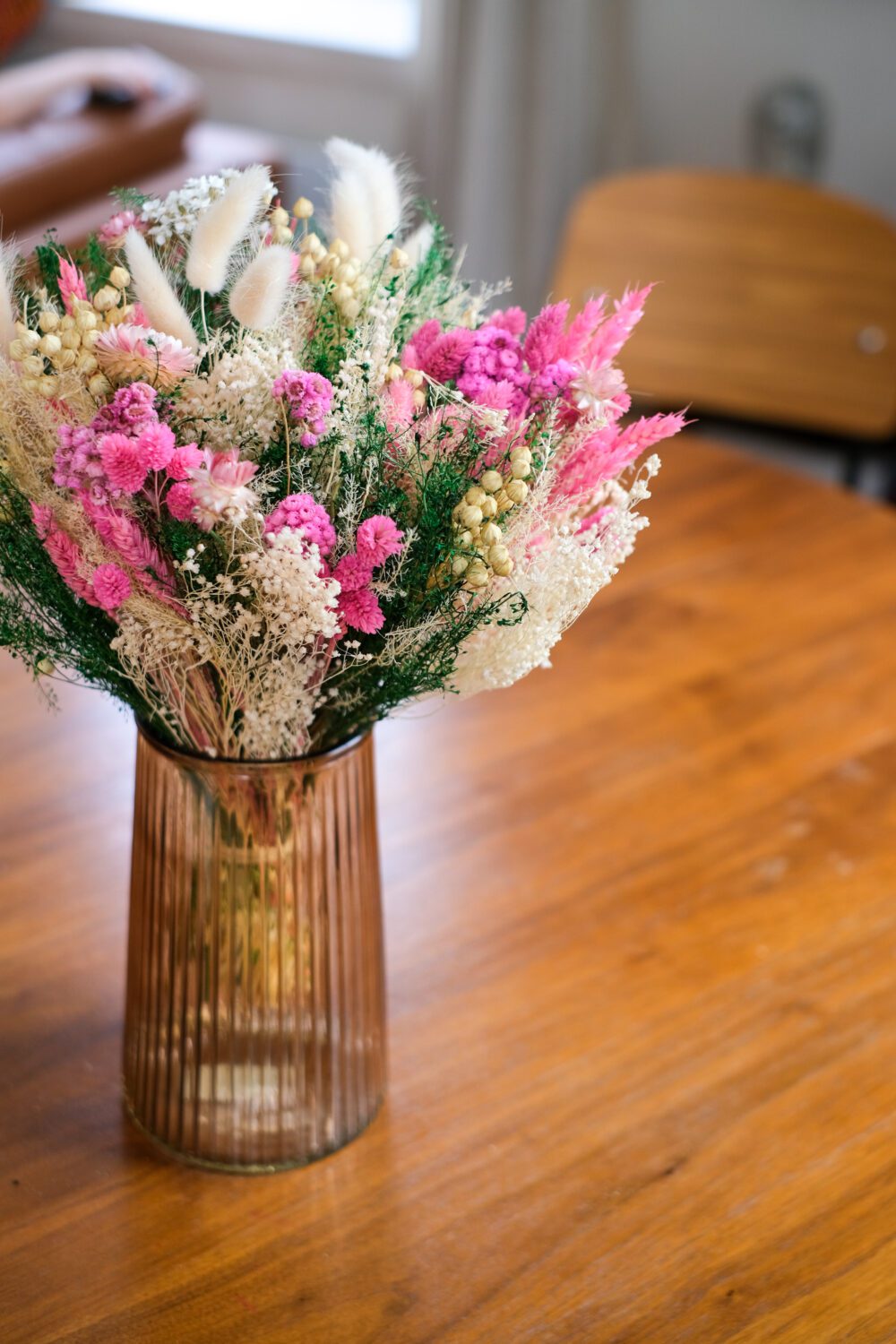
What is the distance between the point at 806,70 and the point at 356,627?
2.47 metres

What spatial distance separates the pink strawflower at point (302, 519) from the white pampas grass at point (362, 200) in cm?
16

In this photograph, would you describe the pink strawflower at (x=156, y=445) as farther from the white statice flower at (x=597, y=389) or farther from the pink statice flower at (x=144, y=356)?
the white statice flower at (x=597, y=389)

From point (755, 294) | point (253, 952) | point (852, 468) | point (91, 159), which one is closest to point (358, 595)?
point (253, 952)

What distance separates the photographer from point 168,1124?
785 mm

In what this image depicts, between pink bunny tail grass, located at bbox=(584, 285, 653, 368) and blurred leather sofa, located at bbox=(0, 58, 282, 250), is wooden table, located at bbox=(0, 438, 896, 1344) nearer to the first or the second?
pink bunny tail grass, located at bbox=(584, 285, 653, 368)

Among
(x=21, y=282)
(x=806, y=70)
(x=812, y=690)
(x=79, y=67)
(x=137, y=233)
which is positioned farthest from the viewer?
(x=806, y=70)

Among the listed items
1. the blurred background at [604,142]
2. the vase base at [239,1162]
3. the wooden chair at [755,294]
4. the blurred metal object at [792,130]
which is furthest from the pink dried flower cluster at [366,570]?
the blurred metal object at [792,130]

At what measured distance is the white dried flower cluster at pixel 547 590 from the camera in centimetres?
66

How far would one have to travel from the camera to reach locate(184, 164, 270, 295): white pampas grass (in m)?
0.61

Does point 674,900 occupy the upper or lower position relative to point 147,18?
lower

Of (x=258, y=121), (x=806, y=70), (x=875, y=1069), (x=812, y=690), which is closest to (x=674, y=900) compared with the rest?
(x=875, y=1069)

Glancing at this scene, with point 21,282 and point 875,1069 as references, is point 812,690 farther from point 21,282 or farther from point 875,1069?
point 21,282

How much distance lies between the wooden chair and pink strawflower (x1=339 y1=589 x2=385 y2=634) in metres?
1.36

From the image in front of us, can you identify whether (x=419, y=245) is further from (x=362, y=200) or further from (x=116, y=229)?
(x=116, y=229)
